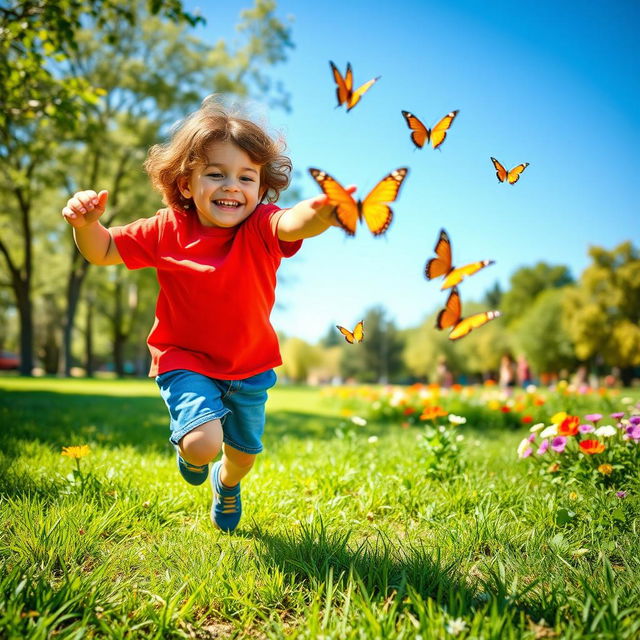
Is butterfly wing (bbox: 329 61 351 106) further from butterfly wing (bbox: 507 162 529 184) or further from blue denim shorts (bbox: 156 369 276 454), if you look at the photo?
blue denim shorts (bbox: 156 369 276 454)

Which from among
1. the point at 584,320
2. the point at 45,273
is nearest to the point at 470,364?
the point at 584,320

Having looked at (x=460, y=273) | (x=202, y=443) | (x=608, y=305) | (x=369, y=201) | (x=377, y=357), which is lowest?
(x=377, y=357)

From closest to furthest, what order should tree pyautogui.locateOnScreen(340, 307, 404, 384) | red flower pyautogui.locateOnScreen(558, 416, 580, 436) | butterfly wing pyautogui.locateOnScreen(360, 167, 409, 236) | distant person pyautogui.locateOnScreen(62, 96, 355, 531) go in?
butterfly wing pyautogui.locateOnScreen(360, 167, 409, 236) < distant person pyautogui.locateOnScreen(62, 96, 355, 531) < red flower pyautogui.locateOnScreen(558, 416, 580, 436) < tree pyautogui.locateOnScreen(340, 307, 404, 384)

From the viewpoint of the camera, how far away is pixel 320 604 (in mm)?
1810

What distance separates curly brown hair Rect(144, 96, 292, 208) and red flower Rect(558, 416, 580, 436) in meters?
2.31

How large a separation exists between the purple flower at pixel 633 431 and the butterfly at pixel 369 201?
243 centimetres

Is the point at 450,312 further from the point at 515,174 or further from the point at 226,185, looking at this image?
the point at 226,185

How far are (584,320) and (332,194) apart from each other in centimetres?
3442

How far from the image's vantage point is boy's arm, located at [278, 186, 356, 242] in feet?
5.90

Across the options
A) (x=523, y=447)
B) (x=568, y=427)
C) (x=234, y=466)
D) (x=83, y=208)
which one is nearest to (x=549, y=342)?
(x=523, y=447)

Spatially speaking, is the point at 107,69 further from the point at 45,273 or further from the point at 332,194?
the point at 332,194

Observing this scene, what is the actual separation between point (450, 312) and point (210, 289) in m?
1.29

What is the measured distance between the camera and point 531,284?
187 feet

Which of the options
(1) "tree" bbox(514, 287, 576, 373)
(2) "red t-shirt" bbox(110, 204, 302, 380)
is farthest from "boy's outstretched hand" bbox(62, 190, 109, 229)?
(1) "tree" bbox(514, 287, 576, 373)
